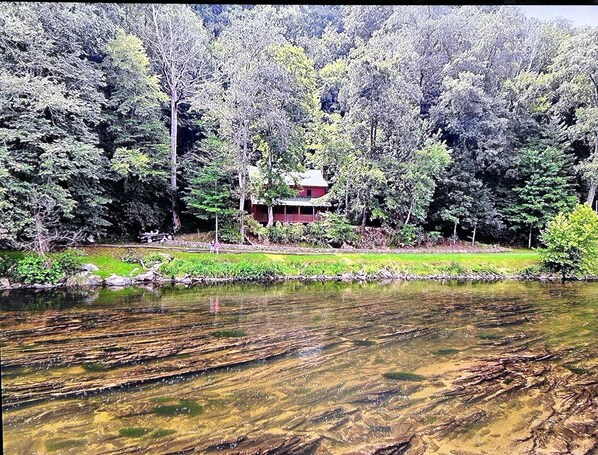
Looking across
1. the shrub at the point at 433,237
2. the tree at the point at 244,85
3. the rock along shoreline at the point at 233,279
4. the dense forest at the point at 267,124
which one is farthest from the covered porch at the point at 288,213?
the rock along shoreline at the point at 233,279

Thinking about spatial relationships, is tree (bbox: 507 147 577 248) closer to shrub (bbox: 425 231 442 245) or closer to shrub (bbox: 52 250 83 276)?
shrub (bbox: 425 231 442 245)

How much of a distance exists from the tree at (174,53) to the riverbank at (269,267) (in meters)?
7.31

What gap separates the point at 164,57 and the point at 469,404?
2540cm

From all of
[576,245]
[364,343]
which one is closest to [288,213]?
[576,245]

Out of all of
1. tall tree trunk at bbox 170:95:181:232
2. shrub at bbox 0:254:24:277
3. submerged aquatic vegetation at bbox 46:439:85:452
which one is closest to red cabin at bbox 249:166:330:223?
tall tree trunk at bbox 170:95:181:232

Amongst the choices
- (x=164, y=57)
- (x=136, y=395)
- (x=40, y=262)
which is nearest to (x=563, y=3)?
(x=136, y=395)

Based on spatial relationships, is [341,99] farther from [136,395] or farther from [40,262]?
[136,395]

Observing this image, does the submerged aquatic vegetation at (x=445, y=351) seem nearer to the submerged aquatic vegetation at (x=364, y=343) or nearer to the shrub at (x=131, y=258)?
the submerged aquatic vegetation at (x=364, y=343)

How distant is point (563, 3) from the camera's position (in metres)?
1.36

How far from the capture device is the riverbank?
15828 millimetres

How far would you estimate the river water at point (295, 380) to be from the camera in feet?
15.1

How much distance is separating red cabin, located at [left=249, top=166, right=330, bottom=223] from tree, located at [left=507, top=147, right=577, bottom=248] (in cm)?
1354

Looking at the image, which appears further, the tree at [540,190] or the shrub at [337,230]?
the tree at [540,190]

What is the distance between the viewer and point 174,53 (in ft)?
80.8
